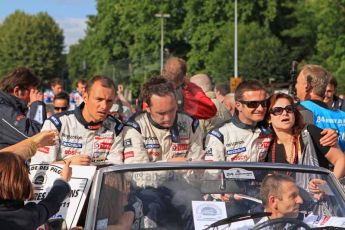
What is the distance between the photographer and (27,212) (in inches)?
155

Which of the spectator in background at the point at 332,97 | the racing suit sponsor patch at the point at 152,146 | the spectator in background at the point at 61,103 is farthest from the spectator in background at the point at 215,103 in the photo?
the racing suit sponsor patch at the point at 152,146

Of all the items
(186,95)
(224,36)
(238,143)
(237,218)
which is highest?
(224,36)

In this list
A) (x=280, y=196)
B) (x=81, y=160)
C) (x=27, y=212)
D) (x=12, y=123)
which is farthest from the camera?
(x=12, y=123)

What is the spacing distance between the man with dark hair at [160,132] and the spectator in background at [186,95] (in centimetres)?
227

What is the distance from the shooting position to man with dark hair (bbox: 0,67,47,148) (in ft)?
20.2

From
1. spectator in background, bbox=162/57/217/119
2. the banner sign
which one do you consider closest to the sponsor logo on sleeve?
the banner sign

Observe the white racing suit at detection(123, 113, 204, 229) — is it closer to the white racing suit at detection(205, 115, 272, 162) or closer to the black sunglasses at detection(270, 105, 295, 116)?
the white racing suit at detection(205, 115, 272, 162)

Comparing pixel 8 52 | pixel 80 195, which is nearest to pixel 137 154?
pixel 80 195

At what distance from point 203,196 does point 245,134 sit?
148cm

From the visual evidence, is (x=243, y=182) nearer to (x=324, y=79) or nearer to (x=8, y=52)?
(x=324, y=79)

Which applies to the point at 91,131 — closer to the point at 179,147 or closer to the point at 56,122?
the point at 56,122

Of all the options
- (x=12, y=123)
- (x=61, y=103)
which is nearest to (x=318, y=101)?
(x=12, y=123)

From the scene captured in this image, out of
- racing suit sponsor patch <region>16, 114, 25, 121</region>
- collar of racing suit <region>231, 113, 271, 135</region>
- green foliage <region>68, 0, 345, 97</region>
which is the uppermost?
green foliage <region>68, 0, 345, 97</region>

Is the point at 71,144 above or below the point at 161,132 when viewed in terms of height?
below
